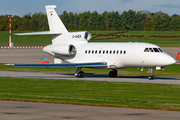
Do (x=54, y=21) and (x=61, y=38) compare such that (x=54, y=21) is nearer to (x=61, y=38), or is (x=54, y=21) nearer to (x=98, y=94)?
(x=61, y=38)

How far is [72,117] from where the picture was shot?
42.2ft

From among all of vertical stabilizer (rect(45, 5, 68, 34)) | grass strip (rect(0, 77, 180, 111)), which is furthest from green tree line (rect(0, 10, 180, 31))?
grass strip (rect(0, 77, 180, 111))

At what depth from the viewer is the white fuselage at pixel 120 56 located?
102 ft

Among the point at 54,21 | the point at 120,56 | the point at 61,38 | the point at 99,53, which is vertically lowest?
the point at 120,56

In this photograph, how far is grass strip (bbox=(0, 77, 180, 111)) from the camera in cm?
1739

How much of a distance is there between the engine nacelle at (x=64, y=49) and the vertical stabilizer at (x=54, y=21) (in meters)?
2.19

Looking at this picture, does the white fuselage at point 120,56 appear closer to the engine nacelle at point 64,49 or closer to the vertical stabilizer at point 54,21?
the engine nacelle at point 64,49

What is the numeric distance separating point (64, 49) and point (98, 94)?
48.2 ft

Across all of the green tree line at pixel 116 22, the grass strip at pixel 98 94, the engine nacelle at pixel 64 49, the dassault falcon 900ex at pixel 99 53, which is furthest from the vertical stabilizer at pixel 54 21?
the green tree line at pixel 116 22

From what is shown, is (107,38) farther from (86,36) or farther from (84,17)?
(86,36)

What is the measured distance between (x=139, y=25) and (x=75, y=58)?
148865 mm

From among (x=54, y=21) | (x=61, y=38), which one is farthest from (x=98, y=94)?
(x=54, y=21)

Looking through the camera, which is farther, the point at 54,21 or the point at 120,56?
the point at 54,21

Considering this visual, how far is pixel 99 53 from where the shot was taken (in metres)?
34.3
